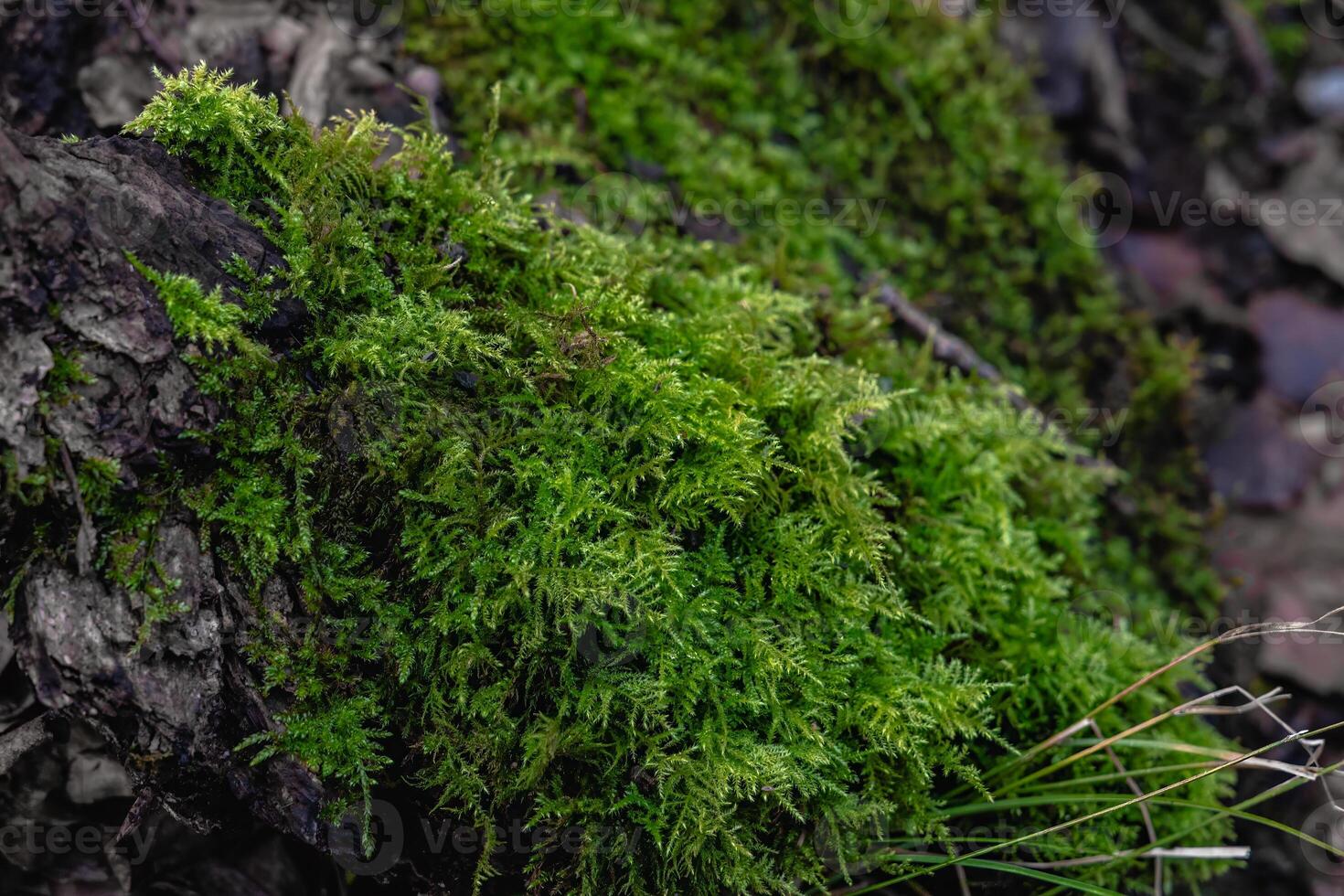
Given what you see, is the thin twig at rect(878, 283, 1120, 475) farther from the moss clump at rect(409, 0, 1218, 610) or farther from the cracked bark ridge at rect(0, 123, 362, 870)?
the cracked bark ridge at rect(0, 123, 362, 870)

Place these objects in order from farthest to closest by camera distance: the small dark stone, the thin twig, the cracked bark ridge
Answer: the thin twig
the small dark stone
the cracked bark ridge

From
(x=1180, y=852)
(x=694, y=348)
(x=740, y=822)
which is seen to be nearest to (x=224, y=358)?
(x=694, y=348)

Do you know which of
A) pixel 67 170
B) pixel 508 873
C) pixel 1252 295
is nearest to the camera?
pixel 67 170

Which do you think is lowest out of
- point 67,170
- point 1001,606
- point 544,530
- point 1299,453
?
point 1299,453

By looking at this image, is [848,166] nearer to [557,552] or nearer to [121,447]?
[557,552]

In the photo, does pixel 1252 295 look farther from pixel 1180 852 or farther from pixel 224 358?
pixel 224 358

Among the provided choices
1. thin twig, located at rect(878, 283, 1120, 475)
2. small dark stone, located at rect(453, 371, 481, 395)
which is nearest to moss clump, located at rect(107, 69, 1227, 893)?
small dark stone, located at rect(453, 371, 481, 395)

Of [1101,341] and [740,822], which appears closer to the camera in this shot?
[740,822]

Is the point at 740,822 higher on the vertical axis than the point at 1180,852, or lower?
lower
